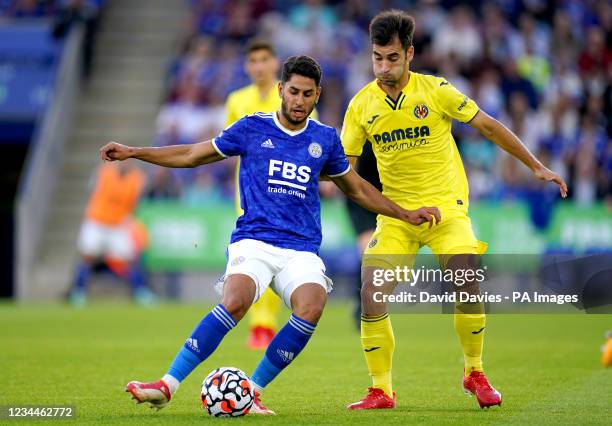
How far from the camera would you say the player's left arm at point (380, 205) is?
7316 mm

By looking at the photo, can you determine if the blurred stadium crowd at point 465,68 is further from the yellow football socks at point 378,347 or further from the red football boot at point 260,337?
the yellow football socks at point 378,347

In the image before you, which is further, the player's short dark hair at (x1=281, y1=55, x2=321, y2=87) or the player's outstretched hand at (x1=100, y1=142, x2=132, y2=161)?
the player's short dark hair at (x1=281, y1=55, x2=321, y2=87)

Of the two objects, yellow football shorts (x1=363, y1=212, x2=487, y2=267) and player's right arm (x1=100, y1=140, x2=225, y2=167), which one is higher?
player's right arm (x1=100, y1=140, x2=225, y2=167)

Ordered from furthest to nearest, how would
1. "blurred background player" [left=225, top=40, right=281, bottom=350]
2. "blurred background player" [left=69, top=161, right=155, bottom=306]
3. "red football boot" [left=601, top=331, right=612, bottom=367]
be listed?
"blurred background player" [left=69, top=161, right=155, bottom=306], "blurred background player" [left=225, top=40, right=281, bottom=350], "red football boot" [left=601, top=331, right=612, bottom=367]

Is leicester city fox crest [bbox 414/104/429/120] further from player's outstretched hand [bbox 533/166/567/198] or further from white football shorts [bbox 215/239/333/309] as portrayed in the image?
white football shorts [bbox 215/239/333/309]

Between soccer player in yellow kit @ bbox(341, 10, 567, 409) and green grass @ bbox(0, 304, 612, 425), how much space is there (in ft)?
1.29

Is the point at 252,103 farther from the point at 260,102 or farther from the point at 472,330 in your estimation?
the point at 472,330

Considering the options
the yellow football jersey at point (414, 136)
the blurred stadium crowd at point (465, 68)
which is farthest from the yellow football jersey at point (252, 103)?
the blurred stadium crowd at point (465, 68)

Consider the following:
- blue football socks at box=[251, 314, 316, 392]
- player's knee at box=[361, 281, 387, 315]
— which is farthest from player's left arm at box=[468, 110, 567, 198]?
blue football socks at box=[251, 314, 316, 392]

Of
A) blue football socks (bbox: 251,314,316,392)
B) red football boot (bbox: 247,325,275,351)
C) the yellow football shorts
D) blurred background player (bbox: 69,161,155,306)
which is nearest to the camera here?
blue football socks (bbox: 251,314,316,392)

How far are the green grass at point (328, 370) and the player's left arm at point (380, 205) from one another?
3.78ft

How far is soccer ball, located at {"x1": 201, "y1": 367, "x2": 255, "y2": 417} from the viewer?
21.9ft

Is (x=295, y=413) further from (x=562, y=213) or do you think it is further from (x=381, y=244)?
(x=562, y=213)

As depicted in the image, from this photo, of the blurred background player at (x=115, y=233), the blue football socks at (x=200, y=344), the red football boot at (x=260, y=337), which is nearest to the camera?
the blue football socks at (x=200, y=344)
